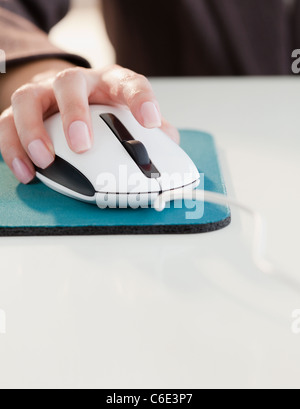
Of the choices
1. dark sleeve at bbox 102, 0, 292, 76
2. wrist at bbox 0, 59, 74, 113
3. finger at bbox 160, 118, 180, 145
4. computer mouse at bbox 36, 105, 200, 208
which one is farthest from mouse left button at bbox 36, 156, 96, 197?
dark sleeve at bbox 102, 0, 292, 76

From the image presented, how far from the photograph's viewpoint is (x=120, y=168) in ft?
1.55

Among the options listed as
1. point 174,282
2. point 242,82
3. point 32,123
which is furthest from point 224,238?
point 242,82

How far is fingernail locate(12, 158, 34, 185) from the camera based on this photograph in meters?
0.54

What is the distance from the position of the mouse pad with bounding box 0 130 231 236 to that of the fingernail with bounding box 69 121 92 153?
0.16 feet

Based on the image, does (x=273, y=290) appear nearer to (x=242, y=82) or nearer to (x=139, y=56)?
(x=242, y=82)

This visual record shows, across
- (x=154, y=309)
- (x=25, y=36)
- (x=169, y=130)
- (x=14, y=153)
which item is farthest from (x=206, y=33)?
(x=154, y=309)

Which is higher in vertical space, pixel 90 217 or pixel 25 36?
pixel 25 36

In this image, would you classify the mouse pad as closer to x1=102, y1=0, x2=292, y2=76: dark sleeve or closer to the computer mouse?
the computer mouse

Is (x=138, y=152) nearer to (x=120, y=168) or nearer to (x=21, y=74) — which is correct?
(x=120, y=168)

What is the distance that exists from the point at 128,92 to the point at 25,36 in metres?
0.35

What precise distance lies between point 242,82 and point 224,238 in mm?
596

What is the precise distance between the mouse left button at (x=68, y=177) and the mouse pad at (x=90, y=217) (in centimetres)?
1

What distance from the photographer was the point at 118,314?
13.7 inches

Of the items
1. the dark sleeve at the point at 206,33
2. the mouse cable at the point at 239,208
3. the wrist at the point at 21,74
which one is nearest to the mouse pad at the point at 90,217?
the mouse cable at the point at 239,208
